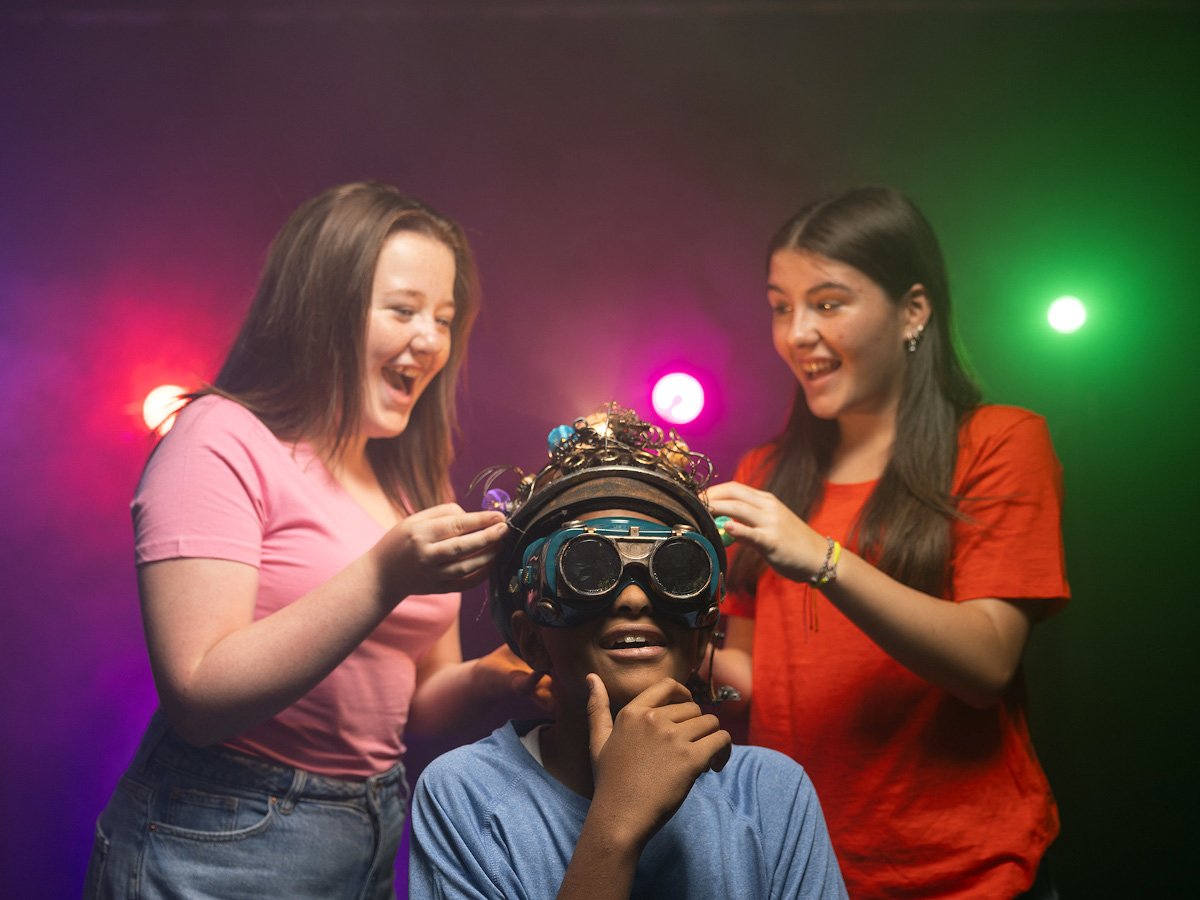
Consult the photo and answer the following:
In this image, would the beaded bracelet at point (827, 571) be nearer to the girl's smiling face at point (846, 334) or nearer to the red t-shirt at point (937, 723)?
the red t-shirt at point (937, 723)

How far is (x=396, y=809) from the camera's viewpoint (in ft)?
5.82

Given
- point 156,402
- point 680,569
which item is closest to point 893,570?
point 680,569

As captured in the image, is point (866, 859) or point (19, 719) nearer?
point (866, 859)

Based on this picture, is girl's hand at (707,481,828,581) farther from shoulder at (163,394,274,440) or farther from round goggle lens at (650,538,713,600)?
shoulder at (163,394,274,440)

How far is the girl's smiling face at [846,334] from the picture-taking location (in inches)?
74.2

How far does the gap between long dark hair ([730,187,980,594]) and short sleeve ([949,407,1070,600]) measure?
0.03 metres

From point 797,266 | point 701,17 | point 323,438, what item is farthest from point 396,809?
point 701,17

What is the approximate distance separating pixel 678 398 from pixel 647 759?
1.12 m

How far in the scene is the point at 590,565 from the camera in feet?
4.27

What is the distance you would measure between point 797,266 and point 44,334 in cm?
167

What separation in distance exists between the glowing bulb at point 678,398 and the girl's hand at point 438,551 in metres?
0.77

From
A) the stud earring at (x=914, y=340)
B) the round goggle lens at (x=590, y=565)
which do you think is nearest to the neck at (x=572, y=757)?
the round goggle lens at (x=590, y=565)

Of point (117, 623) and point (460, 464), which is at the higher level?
point (460, 464)

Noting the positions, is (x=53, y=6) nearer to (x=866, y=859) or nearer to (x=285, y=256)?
(x=285, y=256)
